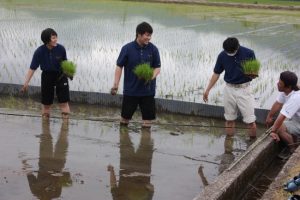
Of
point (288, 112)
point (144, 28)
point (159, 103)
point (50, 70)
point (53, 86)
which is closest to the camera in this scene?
point (288, 112)

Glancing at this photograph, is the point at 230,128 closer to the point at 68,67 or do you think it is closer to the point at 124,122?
the point at 124,122

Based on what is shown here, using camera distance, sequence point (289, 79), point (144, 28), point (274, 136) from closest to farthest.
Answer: point (289, 79) → point (274, 136) → point (144, 28)

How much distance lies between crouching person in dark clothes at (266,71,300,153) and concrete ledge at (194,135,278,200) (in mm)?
153

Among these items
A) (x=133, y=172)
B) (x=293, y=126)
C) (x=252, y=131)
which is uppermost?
(x=293, y=126)

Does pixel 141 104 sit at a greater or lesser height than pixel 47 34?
lesser

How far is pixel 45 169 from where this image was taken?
4.67 metres

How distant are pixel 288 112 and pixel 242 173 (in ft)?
3.26

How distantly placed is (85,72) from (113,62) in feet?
4.05

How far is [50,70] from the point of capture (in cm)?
652

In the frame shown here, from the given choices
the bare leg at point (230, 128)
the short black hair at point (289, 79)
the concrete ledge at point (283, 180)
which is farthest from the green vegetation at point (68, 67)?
the concrete ledge at point (283, 180)

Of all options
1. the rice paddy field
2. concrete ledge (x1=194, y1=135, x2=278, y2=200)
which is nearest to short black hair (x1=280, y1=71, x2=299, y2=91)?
concrete ledge (x1=194, y1=135, x2=278, y2=200)

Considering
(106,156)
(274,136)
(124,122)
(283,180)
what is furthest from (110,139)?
(283,180)

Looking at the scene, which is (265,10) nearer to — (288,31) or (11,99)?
(288,31)

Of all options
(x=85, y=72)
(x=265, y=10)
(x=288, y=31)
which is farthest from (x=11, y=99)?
(x=265, y=10)
